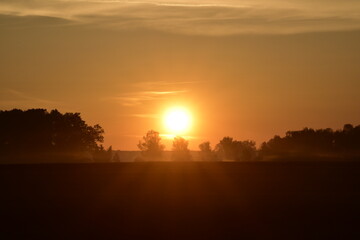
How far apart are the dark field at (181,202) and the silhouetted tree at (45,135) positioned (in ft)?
70.4

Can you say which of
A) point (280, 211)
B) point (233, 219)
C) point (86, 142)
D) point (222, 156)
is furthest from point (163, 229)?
point (222, 156)

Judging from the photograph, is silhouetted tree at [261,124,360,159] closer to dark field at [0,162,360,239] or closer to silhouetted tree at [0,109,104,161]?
silhouetted tree at [0,109,104,161]

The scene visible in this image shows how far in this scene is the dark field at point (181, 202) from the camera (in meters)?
17.6

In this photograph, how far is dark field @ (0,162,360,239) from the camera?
57.9 feet

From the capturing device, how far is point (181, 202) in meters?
21.8

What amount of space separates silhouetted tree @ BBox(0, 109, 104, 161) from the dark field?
2145 centimetres

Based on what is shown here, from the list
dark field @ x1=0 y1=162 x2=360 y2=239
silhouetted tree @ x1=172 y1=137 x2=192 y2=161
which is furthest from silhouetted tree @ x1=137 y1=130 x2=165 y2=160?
dark field @ x1=0 y1=162 x2=360 y2=239

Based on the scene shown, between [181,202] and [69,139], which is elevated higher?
[69,139]

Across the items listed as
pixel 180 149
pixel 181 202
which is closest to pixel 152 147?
pixel 180 149

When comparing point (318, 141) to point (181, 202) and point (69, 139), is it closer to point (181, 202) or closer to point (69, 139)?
point (69, 139)

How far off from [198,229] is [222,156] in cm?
12268

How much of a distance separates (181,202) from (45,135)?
37.2 metres

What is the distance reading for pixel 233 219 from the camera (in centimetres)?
1909

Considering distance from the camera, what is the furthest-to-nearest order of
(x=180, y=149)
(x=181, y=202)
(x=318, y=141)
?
(x=180, y=149) → (x=318, y=141) → (x=181, y=202)
